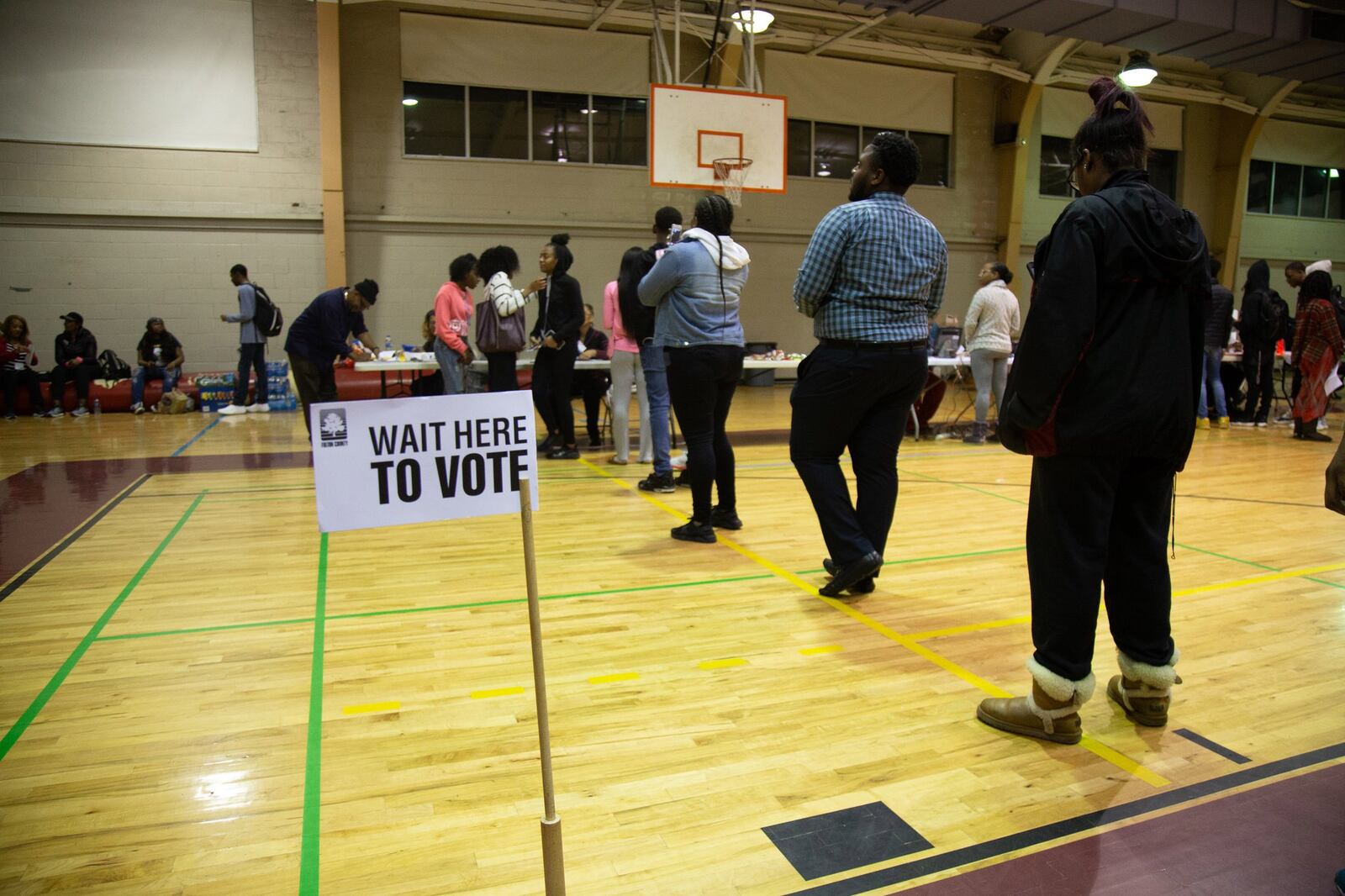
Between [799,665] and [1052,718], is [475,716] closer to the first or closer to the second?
[799,665]

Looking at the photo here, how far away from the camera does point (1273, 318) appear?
888cm

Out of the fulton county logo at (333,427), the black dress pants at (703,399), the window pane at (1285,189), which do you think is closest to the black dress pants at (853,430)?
the black dress pants at (703,399)

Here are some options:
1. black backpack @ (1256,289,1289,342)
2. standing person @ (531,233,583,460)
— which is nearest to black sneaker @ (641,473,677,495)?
standing person @ (531,233,583,460)

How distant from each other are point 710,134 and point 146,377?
7.01m

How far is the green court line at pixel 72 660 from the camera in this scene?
2277 millimetres

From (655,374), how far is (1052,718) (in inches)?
140

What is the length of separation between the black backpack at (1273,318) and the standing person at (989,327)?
3212 millimetres

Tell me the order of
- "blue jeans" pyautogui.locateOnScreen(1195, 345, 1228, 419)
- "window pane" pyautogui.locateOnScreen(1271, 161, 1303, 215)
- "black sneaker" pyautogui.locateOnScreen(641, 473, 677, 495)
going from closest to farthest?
"black sneaker" pyautogui.locateOnScreen(641, 473, 677, 495), "blue jeans" pyautogui.locateOnScreen(1195, 345, 1228, 419), "window pane" pyautogui.locateOnScreen(1271, 161, 1303, 215)

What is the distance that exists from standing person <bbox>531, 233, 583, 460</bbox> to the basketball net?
3.31 m

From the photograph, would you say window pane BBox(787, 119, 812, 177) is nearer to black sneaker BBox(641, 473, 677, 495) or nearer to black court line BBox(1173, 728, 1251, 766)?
black sneaker BBox(641, 473, 677, 495)

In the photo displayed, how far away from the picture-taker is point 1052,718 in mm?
2223

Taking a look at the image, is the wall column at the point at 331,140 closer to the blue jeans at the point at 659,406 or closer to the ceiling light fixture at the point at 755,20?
the ceiling light fixture at the point at 755,20

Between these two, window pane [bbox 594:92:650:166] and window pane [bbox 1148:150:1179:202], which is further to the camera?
window pane [bbox 1148:150:1179:202]

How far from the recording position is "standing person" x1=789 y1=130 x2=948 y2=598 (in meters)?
2.98
